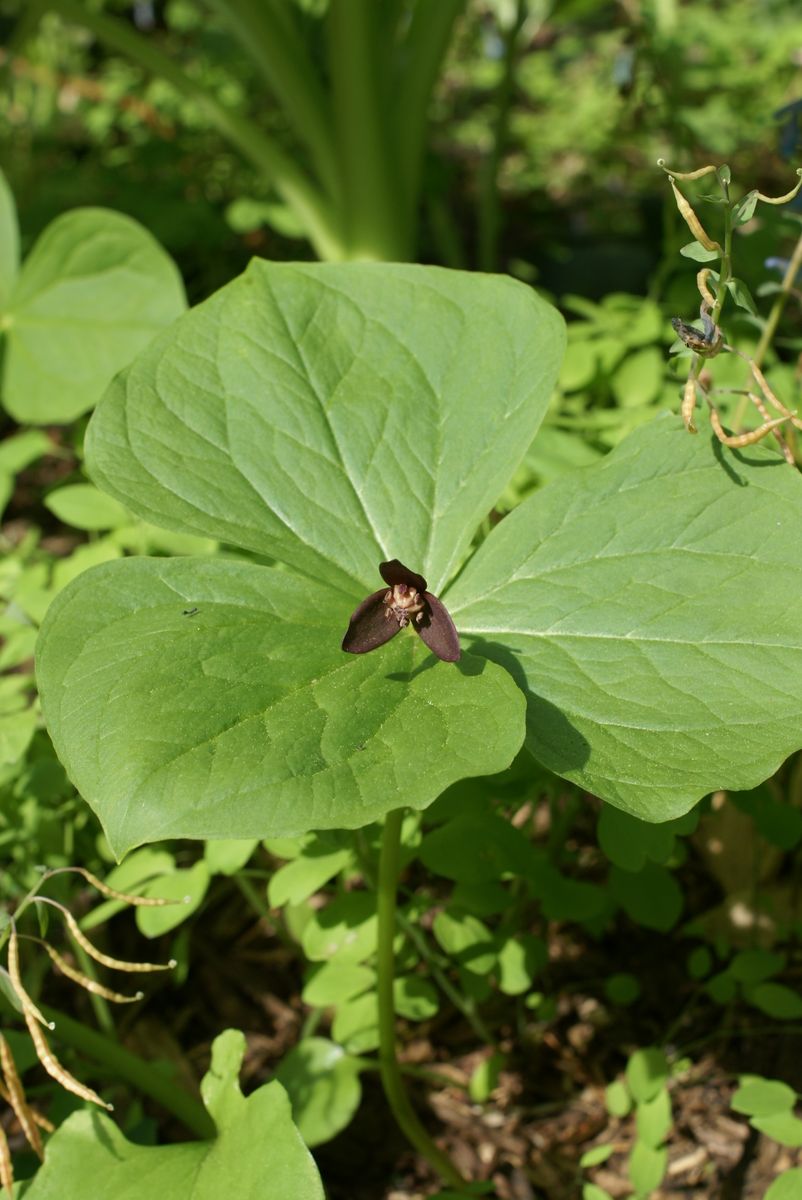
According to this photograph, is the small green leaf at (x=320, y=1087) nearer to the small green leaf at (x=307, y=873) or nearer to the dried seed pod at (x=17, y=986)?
the small green leaf at (x=307, y=873)

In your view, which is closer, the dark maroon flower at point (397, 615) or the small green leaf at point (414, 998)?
the dark maroon flower at point (397, 615)

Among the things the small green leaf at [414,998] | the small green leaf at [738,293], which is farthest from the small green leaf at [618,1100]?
the small green leaf at [738,293]

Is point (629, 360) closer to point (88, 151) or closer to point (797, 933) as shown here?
point (797, 933)

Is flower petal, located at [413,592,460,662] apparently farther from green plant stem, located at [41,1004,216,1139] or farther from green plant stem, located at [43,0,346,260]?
green plant stem, located at [43,0,346,260]

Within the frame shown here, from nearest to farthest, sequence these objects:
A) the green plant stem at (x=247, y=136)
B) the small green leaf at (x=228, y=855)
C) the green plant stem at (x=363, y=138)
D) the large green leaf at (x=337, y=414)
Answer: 1. the large green leaf at (x=337, y=414)
2. the small green leaf at (x=228, y=855)
3. the green plant stem at (x=363, y=138)
4. the green plant stem at (x=247, y=136)

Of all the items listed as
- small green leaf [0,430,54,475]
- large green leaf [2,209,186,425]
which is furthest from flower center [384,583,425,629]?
large green leaf [2,209,186,425]

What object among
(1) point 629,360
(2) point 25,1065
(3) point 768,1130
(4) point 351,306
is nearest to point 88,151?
(1) point 629,360
